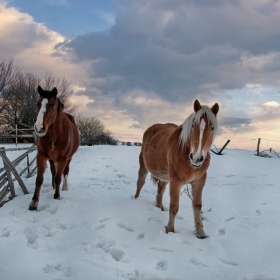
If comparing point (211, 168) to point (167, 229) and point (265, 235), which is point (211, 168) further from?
point (167, 229)

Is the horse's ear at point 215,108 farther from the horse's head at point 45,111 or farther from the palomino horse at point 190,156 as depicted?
the horse's head at point 45,111

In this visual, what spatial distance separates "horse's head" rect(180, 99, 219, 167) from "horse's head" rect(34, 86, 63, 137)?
249 centimetres

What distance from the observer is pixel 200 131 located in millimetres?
3320

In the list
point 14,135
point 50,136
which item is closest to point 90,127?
point 14,135

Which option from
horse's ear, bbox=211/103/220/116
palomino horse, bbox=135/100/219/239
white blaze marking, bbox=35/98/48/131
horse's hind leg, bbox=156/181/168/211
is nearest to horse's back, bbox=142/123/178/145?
palomino horse, bbox=135/100/219/239

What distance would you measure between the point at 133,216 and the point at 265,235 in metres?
2.33

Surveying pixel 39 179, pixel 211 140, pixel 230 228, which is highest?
pixel 211 140

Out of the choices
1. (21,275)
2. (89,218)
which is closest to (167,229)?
(89,218)

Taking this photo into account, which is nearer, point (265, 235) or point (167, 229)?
point (167, 229)

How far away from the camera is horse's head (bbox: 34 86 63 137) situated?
4.29 metres

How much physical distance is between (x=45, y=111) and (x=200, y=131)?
9.17 feet

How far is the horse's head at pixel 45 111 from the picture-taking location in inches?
169

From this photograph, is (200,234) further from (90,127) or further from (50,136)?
(90,127)

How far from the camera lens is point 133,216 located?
4.31 meters
